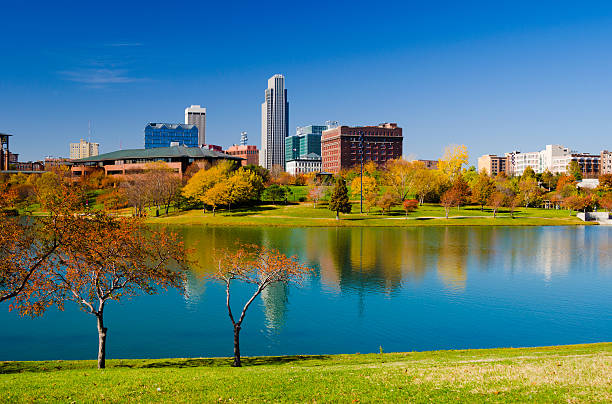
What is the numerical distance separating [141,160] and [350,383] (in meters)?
139

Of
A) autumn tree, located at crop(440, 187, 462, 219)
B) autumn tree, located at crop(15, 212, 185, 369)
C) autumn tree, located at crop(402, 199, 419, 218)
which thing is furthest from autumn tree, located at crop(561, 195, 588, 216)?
autumn tree, located at crop(15, 212, 185, 369)

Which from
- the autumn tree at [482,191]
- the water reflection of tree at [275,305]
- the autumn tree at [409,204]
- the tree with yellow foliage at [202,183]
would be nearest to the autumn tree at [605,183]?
the autumn tree at [482,191]

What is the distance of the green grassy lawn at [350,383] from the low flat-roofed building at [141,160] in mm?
120909

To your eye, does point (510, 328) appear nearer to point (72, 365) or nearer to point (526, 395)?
point (526, 395)

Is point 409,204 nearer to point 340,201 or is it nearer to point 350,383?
point 340,201

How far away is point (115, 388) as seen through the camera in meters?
16.1

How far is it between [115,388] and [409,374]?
33.6ft

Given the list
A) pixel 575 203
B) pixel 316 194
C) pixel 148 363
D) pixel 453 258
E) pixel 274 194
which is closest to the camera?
pixel 148 363

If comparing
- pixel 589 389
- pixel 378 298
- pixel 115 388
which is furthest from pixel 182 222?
pixel 589 389

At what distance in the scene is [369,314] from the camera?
3297 cm

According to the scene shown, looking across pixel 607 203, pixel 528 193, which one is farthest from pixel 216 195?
pixel 607 203

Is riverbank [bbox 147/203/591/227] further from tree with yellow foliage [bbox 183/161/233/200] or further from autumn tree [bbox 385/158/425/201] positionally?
autumn tree [bbox 385/158/425/201]

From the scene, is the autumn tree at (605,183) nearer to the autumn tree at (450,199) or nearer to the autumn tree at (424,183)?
the autumn tree at (424,183)

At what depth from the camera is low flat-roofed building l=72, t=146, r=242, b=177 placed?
139 meters
